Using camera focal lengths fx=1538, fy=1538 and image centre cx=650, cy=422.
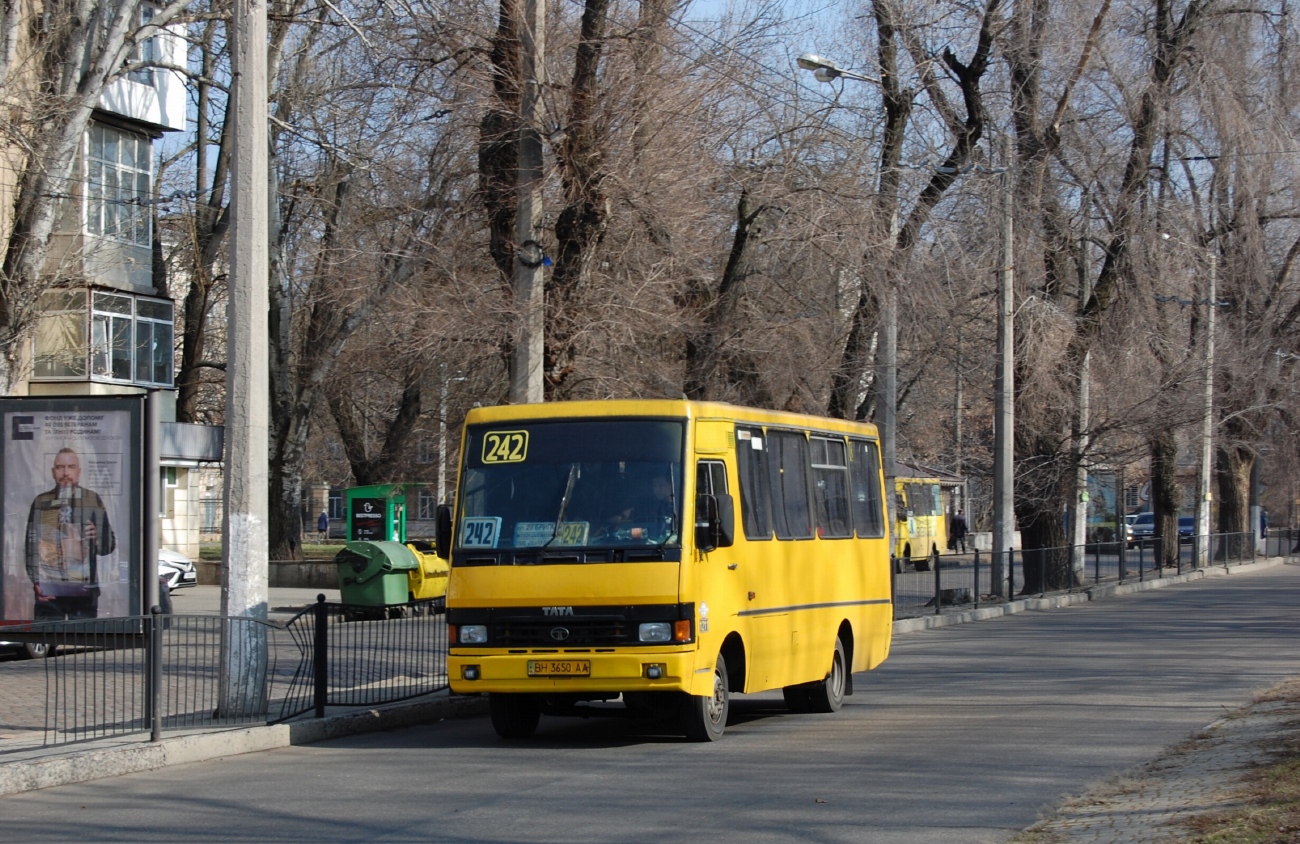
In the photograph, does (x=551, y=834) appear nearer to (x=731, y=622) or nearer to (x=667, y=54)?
(x=731, y=622)

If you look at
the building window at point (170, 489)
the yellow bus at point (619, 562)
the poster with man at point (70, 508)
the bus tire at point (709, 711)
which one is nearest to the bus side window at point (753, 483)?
the yellow bus at point (619, 562)

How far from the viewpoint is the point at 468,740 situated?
13125 mm

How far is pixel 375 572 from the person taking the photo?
27.3 m

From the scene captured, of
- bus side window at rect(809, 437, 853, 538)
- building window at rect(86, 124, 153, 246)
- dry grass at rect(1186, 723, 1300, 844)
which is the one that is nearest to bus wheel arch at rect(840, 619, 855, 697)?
bus side window at rect(809, 437, 853, 538)

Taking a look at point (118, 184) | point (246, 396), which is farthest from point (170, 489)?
point (246, 396)

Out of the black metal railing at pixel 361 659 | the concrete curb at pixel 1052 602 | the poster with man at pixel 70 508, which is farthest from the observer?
the concrete curb at pixel 1052 602

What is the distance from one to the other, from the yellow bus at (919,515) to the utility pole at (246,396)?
126 feet

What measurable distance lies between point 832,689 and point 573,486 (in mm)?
4074

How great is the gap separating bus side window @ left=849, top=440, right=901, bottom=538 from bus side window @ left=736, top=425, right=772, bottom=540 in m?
2.53

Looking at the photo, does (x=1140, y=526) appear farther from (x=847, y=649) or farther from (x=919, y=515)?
(x=847, y=649)

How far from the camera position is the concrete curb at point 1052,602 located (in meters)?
26.5

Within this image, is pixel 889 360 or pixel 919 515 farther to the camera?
pixel 919 515

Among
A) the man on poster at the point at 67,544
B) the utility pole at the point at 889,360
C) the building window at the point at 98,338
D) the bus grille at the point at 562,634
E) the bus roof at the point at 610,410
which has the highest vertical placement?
the building window at the point at 98,338

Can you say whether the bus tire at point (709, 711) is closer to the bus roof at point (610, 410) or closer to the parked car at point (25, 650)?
the bus roof at point (610, 410)
